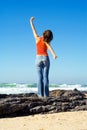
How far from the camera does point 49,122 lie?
8.80 m

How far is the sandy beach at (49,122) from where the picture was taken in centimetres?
834

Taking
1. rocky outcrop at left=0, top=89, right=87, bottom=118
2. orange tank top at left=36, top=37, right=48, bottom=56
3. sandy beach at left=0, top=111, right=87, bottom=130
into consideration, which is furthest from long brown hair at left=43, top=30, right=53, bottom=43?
sandy beach at left=0, top=111, right=87, bottom=130

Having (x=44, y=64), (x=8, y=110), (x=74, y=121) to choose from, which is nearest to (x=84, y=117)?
(x=74, y=121)

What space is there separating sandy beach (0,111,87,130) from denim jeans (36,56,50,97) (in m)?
1.74

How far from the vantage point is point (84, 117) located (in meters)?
9.20

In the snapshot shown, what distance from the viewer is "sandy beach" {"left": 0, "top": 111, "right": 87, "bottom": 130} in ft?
27.3

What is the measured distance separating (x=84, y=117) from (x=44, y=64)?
258 cm

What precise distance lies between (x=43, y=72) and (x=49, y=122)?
112 inches

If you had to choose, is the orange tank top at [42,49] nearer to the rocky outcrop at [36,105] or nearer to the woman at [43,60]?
the woman at [43,60]

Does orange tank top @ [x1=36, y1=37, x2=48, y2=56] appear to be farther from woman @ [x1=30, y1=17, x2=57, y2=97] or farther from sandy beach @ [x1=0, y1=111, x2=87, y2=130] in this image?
sandy beach @ [x1=0, y1=111, x2=87, y2=130]

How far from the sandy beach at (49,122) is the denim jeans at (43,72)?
1.74m

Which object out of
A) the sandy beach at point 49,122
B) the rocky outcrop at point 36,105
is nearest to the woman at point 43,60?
the rocky outcrop at point 36,105

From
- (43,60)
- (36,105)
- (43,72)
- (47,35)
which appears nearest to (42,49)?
(43,60)

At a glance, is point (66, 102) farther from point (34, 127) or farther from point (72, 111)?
point (34, 127)
